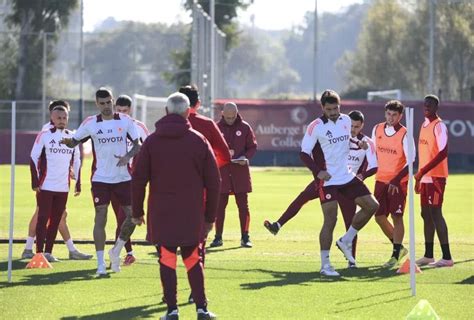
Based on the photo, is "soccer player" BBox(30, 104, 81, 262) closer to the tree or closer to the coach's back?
the coach's back

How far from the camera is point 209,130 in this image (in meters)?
12.6

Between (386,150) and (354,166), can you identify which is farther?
(354,166)

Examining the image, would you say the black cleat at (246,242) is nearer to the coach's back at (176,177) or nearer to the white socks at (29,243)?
the white socks at (29,243)

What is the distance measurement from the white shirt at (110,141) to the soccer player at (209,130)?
6.53ft

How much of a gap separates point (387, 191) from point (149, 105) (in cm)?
3318

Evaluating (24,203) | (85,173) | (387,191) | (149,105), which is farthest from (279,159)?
(387,191)

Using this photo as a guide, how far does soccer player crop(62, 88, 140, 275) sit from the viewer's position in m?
14.6

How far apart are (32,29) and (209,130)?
43439 millimetres

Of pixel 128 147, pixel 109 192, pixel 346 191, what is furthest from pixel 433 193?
pixel 109 192

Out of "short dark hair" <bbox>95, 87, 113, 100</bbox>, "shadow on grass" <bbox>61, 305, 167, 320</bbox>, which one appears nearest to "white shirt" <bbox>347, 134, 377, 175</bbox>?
"short dark hair" <bbox>95, 87, 113, 100</bbox>

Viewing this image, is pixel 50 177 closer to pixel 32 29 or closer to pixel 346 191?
pixel 346 191

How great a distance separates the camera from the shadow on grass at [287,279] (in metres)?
13.6

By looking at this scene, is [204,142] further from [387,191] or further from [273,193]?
[273,193]

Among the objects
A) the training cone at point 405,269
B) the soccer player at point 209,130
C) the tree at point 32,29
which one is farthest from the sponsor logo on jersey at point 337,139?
the tree at point 32,29
